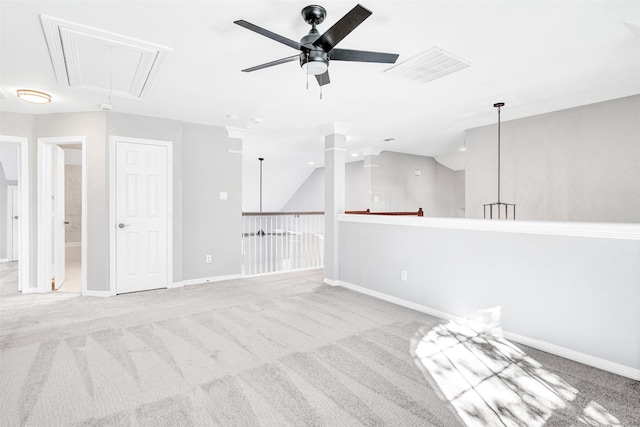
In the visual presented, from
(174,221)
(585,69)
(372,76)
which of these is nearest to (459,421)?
(372,76)

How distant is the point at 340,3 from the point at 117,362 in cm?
304

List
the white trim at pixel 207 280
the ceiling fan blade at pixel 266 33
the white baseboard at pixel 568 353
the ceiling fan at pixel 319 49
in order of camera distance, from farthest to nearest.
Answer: the white trim at pixel 207 280 → the white baseboard at pixel 568 353 → the ceiling fan at pixel 319 49 → the ceiling fan blade at pixel 266 33

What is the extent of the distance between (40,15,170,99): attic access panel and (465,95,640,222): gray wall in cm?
437

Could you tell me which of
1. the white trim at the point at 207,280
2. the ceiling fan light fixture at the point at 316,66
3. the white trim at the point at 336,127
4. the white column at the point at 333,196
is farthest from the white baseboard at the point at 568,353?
the white trim at the point at 207,280

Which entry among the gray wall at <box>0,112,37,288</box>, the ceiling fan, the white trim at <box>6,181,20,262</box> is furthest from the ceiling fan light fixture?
the white trim at <box>6,181,20,262</box>

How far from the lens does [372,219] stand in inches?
177

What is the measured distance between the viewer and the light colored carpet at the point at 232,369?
6.28 ft

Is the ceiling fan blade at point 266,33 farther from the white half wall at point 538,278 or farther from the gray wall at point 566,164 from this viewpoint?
the gray wall at point 566,164

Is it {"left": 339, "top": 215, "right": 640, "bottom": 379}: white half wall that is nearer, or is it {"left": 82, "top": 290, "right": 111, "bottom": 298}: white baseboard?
{"left": 339, "top": 215, "right": 640, "bottom": 379}: white half wall

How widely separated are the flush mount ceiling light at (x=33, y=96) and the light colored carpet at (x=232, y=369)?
2414mm

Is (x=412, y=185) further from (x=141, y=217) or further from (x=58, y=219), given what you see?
(x=58, y=219)

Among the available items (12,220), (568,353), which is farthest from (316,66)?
(12,220)

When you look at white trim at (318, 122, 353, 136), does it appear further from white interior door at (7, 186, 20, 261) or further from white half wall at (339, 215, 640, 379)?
white interior door at (7, 186, 20, 261)

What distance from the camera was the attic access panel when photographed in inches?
95.0
